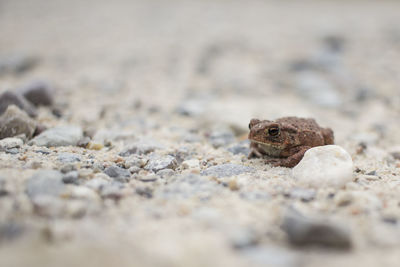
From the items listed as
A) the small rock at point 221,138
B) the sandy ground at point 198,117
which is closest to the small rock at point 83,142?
the sandy ground at point 198,117

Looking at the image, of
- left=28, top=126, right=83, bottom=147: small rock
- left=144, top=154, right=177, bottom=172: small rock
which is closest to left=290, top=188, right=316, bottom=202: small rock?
left=144, top=154, right=177, bottom=172: small rock

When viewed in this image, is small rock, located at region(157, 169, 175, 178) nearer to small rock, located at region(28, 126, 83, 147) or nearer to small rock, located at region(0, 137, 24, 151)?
small rock, located at region(28, 126, 83, 147)

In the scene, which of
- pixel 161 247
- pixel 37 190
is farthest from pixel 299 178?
pixel 37 190

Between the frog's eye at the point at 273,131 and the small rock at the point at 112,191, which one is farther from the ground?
the frog's eye at the point at 273,131

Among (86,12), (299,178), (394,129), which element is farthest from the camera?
(86,12)

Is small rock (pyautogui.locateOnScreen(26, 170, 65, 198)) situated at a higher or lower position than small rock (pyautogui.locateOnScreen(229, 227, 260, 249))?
higher

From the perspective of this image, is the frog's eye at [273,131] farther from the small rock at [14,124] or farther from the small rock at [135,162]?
the small rock at [14,124]

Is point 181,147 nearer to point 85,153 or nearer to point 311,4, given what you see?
point 85,153
